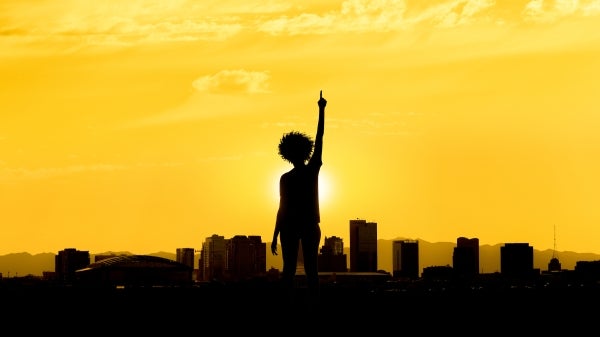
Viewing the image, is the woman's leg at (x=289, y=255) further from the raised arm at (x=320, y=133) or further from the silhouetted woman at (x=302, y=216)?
the raised arm at (x=320, y=133)

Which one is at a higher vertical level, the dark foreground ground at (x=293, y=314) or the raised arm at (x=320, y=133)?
the raised arm at (x=320, y=133)

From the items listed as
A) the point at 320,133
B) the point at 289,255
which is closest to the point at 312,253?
the point at 289,255

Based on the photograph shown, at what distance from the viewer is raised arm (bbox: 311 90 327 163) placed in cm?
1761

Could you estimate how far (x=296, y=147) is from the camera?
1789 centimetres

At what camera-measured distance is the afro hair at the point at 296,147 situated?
17891 mm

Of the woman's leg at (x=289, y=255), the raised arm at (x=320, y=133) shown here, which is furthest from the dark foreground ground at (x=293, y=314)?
the raised arm at (x=320, y=133)

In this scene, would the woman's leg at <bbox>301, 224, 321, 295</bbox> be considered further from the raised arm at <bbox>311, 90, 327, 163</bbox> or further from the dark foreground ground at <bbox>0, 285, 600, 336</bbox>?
the raised arm at <bbox>311, 90, 327, 163</bbox>

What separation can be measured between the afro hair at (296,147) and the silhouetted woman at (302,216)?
205mm

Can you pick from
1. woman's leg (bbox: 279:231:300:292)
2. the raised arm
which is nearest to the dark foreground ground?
woman's leg (bbox: 279:231:300:292)

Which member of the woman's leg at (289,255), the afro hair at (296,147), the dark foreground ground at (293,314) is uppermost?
the afro hair at (296,147)

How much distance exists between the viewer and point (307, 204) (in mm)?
17438

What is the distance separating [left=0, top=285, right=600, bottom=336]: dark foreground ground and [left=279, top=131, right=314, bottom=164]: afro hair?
178 cm

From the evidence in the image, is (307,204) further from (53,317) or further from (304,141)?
(53,317)

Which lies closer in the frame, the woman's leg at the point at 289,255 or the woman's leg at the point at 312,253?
the woman's leg at the point at 312,253
